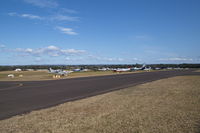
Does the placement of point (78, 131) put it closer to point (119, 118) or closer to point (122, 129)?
point (122, 129)

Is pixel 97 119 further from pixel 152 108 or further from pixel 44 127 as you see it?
pixel 152 108

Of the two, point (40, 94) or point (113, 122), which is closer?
point (113, 122)

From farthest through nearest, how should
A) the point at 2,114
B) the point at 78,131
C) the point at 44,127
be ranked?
1. the point at 2,114
2. the point at 44,127
3. the point at 78,131

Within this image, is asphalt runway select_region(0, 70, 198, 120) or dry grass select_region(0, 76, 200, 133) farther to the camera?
asphalt runway select_region(0, 70, 198, 120)

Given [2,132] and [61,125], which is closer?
[2,132]

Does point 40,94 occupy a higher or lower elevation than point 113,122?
lower

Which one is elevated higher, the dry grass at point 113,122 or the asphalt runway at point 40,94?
the dry grass at point 113,122

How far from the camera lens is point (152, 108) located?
8.27m

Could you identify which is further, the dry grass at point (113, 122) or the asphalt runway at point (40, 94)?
the asphalt runway at point (40, 94)

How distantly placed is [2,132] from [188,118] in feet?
22.0

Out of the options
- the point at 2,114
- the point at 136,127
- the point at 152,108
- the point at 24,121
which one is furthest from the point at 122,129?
the point at 2,114

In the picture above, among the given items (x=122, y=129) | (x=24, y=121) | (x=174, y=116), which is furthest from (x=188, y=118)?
(x=24, y=121)

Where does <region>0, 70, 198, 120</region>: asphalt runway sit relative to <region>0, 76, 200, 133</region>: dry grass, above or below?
below

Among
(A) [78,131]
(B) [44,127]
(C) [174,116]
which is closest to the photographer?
(A) [78,131]
